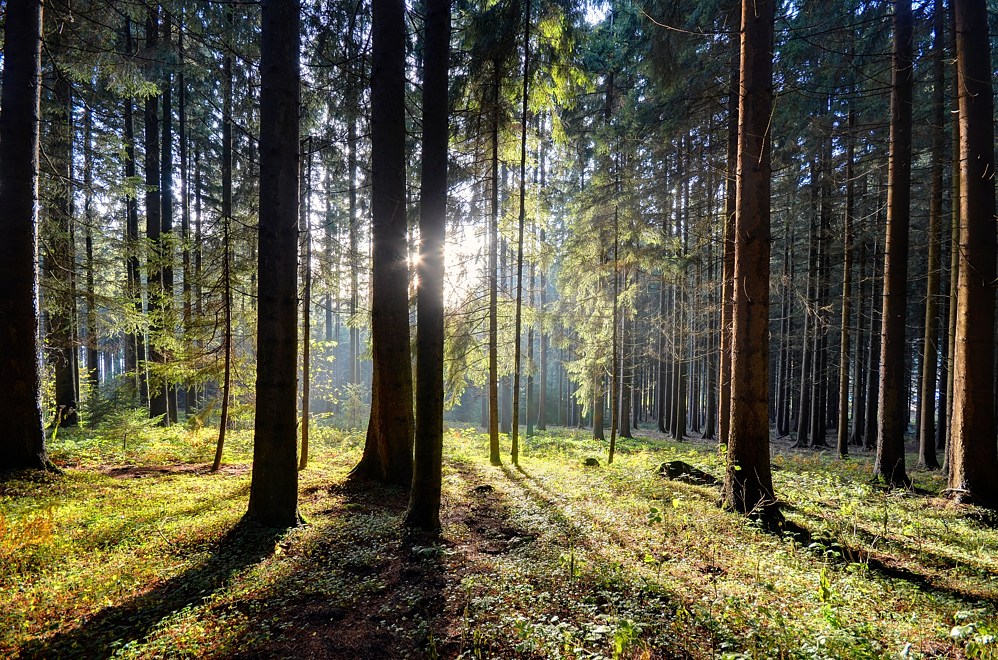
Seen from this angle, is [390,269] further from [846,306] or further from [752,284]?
[846,306]

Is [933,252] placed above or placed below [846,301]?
above

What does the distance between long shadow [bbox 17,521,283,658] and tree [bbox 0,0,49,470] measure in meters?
4.76

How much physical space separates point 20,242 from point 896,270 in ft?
53.5

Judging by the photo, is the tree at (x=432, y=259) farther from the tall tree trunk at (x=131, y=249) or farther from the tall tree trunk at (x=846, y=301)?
the tall tree trunk at (x=846, y=301)

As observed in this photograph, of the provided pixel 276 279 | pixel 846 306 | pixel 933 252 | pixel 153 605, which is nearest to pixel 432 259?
pixel 276 279

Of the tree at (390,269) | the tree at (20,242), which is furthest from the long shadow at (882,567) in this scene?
the tree at (20,242)

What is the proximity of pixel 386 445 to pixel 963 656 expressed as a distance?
22.5ft

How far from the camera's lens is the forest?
3.50 metres

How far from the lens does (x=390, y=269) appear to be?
7.32 metres

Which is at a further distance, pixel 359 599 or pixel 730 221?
pixel 730 221

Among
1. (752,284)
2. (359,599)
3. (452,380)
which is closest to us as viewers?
(359,599)

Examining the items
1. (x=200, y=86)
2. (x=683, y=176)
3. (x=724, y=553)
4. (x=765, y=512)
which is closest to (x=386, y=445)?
(x=724, y=553)

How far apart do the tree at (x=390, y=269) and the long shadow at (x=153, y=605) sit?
2.53m

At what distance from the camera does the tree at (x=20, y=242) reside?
664 centimetres
